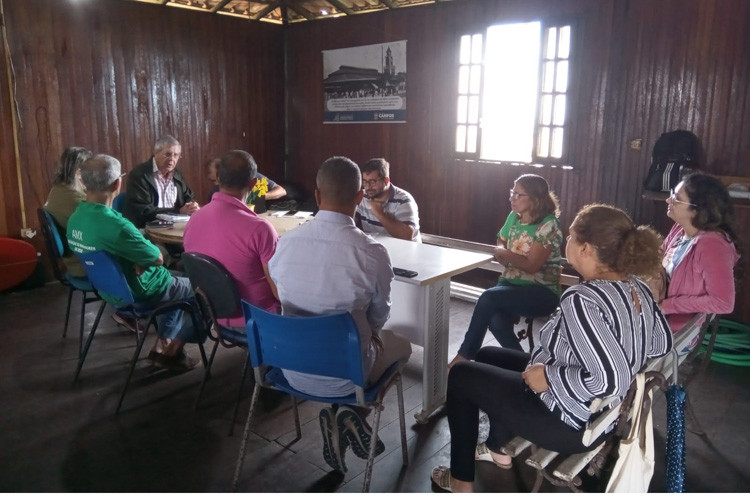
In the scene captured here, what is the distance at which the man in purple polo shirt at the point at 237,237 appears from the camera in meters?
2.64

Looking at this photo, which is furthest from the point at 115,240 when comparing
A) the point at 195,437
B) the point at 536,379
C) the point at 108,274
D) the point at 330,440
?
the point at 536,379

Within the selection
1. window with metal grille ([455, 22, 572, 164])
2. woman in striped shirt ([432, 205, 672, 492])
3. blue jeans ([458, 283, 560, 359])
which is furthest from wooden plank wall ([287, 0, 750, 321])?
woman in striped shirt ([432, 205, 672, 492])

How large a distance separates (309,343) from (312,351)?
4cm

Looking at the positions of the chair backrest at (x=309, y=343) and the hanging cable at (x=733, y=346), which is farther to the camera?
the hanging cable at (x=733, y=346)

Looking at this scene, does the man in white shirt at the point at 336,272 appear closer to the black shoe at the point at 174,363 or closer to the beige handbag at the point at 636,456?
the beige handbag at the point at 636,456

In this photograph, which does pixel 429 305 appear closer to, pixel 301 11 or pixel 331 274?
pixel 331 274

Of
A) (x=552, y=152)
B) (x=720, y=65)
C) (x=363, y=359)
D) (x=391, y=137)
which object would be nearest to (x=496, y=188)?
(x=552, y=152)

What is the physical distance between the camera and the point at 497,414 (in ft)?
6.58

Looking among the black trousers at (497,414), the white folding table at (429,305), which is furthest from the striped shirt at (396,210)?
the black trousers at (497,414)

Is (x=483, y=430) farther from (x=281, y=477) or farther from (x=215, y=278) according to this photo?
(x=215, y=278)

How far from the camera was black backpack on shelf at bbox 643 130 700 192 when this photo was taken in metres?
4.25

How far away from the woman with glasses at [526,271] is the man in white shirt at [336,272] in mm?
1056

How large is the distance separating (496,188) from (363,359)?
3847 millimetres

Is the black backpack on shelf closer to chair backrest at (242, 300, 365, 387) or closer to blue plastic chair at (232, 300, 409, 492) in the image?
blue plastic chair at (232, 300, 409, 492)
